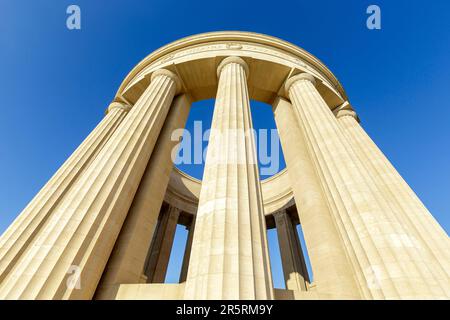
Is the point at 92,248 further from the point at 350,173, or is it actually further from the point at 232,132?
the point at 350,173

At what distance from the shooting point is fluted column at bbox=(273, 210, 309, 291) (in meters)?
29.4

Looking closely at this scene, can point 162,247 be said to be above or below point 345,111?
below

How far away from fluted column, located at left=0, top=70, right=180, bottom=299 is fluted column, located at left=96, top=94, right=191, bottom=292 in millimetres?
904

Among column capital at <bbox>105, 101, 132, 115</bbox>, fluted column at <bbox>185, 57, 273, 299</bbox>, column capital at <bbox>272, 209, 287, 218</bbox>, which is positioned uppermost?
column capital at <bbox>105, 101, 132, 115</bbox>

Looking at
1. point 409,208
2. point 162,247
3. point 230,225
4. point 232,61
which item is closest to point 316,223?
point 409,208

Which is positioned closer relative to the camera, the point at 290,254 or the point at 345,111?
the point at 345,111

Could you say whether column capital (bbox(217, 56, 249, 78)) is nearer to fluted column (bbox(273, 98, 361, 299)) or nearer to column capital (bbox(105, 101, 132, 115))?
fluted column (bbox(273, 98, 361, 299))

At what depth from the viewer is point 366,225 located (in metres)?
10.7

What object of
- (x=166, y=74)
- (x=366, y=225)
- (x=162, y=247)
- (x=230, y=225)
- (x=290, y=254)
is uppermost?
(x=166, y=74)

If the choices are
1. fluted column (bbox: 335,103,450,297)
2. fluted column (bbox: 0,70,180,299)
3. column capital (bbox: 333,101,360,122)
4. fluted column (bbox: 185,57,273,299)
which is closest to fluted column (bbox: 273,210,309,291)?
column capital (bbox: 333,101,360,122)

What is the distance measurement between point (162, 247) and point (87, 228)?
22.1 m

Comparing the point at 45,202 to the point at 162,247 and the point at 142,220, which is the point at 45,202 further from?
the point at 162,247

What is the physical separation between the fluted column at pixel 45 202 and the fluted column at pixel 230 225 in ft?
32.9
